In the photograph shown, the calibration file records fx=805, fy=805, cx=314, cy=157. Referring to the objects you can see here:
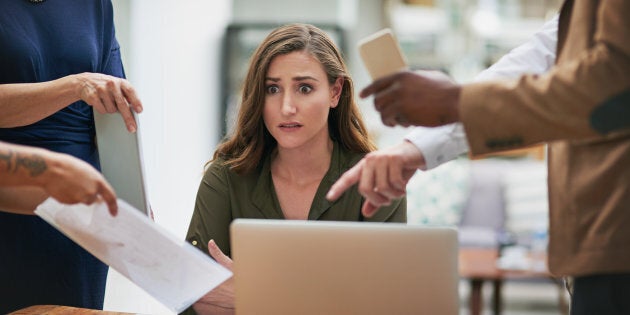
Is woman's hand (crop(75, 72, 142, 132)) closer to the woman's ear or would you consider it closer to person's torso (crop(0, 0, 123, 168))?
person's torso (crop(0, 0, 123, 168))

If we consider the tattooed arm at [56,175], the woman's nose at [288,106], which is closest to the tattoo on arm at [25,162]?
the tattooed arm at [56,175]

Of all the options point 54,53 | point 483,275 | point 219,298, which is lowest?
Result: point 483,275

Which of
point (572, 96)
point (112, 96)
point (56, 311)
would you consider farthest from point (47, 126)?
point (572, 96)

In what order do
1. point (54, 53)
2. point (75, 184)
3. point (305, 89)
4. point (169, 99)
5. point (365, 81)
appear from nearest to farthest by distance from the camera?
1. point (75, 184)
2. point (54, 53)
3. point (305, 89)
4. point (169, 99)
5. point (365, 81)

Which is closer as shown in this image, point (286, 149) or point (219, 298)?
point (219, 298)

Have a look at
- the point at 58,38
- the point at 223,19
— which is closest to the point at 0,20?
the point at 58,38

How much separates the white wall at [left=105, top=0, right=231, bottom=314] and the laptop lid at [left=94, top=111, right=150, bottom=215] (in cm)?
62

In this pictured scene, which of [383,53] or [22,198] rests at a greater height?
[383,53]

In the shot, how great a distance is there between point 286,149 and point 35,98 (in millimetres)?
670

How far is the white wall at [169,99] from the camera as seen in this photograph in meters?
3.52

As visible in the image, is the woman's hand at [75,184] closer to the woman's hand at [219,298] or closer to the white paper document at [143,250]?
the white paper document at [143,250]

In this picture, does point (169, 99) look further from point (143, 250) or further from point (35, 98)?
point (143, 250)

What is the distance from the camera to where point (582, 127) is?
1.25 metres

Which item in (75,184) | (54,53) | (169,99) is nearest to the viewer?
(75,184)
